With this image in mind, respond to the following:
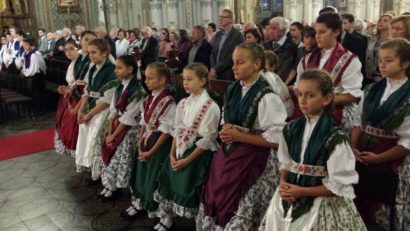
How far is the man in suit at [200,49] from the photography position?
5.83m

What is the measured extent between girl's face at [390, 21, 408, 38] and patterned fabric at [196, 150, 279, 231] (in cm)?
149

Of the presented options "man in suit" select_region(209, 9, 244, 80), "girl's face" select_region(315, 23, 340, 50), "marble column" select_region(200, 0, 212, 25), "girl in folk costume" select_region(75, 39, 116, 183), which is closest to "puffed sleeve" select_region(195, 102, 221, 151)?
"girl's face" select_region(315, 23, 340, 50)

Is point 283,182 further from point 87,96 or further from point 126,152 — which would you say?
point 87,96

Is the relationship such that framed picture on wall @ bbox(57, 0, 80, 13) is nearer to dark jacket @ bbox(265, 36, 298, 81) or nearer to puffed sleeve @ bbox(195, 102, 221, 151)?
dark jacket @ bbox(265, 36, 298, 81)

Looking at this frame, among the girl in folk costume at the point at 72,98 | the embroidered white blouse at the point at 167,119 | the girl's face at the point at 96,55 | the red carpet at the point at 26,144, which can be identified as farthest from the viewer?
the red carpet at the point at 26,144

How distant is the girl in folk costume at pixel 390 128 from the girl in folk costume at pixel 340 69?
0.25m

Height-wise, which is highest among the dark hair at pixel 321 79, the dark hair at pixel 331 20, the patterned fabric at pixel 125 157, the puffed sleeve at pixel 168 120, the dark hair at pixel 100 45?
the dark hair at pixel 331 20

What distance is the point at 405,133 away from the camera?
2225 mm

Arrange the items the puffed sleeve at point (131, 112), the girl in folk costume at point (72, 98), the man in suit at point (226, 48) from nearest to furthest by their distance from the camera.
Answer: the puffed sleeve at point (131, 112), the girl in folk costume at point (72, 98), the man in suit at point (226, 48)

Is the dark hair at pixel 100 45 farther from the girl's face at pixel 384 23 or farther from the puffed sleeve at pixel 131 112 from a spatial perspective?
the girl's face at pixel 384 23

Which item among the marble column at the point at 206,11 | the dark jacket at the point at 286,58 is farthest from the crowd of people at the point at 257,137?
the marble column at the point at 206,11

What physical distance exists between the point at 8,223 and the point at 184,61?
3869mm

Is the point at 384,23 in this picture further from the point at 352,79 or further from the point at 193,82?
the point at 193,82

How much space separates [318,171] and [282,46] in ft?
9.38
